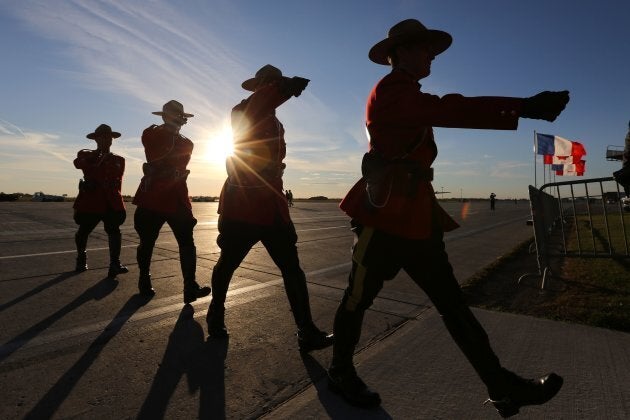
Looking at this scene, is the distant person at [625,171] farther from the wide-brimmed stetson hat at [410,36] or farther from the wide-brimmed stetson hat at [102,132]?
the wide-brimmed stetson hat at [102,132]

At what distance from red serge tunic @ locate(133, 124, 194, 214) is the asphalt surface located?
3.23 feet

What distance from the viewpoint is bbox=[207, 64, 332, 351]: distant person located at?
2893 millimetres

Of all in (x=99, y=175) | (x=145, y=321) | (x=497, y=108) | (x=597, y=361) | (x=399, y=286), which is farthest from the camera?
(x=99, y=175)

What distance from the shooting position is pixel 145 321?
132 inches

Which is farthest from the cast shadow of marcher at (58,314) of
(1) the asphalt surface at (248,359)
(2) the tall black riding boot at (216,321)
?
(2) the tall black riding boot at (216,321)

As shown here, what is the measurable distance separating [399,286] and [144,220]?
2.98 m

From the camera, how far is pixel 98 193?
5.31 meters

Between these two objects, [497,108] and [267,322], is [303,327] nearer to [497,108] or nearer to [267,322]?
[267,322]

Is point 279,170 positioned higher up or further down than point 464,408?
higher up

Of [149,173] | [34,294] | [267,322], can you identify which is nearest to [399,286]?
[267,322]

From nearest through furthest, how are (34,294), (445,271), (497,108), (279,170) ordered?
1. (497,108)
2. (445,271)
3. (279,170)
4. (34,294)

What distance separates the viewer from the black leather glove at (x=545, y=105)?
1742 mm

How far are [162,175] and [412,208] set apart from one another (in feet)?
9.53

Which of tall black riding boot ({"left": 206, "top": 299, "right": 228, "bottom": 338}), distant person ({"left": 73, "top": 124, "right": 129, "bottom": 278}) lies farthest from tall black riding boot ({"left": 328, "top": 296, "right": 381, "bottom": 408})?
distant person ({"left": 73, "top": 124, "right": 129, "bottom": 278})
